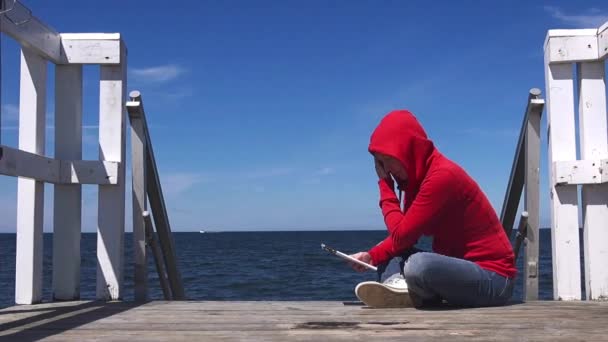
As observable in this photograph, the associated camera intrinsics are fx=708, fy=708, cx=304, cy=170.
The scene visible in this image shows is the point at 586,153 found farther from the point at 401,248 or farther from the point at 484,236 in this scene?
the point at 401,248

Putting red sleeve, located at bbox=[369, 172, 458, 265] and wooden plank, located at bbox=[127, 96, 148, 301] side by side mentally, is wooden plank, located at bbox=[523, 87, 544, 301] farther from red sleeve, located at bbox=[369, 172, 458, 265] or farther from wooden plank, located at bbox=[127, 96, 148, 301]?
wooden plank, located at bbox=[127, 96, 148, 301]

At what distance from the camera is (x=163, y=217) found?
4133mm

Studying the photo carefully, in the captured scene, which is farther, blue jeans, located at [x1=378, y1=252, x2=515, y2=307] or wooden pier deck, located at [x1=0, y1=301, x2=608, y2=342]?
blue jeans, located at [x1=378, y1=252, x2=515, y2=307]

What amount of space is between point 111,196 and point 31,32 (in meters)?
0.94

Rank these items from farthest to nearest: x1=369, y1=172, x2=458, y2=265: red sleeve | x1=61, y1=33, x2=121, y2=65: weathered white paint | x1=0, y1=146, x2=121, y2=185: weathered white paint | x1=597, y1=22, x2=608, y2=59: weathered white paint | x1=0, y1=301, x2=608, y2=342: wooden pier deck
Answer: x1=61, y1=33, x2=121, y2=65: weathered white paint → x1=597, y1=22, x2=608, y2=59: weathered white paint → x1=0, y1=146, x2=121, y2=185: weathered white paint → x1=369, y1=172, x2=458, y2=265: red sleeve → x1=0, y1=301, x2=608, y2=342: wooden pier deck

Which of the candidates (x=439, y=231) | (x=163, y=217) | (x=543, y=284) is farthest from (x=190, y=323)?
(x=543, y=284)

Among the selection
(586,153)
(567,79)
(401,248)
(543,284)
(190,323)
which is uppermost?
(567,79)

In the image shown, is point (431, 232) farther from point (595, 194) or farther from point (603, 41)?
point (603, 41)

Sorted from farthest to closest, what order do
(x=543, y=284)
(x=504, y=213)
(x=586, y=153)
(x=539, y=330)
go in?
1. (x=543, y=284)
2. (x=504, y=213)
3. (x=586, y=153)
4. (x=539, y=330)

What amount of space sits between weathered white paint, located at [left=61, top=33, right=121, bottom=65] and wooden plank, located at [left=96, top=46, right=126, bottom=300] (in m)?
0.07

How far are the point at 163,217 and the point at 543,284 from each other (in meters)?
16.1

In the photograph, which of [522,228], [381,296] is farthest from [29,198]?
[522,228]

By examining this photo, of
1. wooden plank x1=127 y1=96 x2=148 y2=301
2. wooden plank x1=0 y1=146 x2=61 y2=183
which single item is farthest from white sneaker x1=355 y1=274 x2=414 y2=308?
wooden plank x1=0 y1=146 x2=61 y2=183

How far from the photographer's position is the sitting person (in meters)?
3.01
